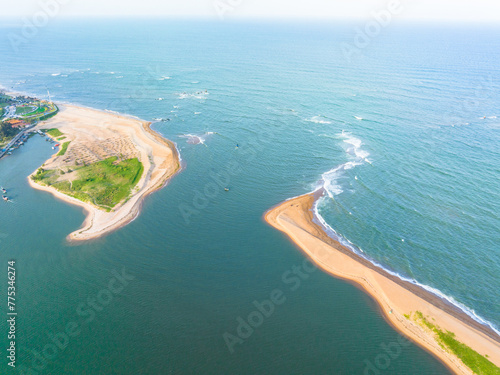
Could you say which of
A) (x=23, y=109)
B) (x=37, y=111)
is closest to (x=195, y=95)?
(x=37, y=111)

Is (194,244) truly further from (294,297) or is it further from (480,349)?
(480,349)

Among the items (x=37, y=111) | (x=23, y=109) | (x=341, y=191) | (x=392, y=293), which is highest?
(x=341, y=191)

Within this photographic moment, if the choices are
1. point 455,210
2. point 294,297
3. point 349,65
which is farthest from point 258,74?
point 294,297

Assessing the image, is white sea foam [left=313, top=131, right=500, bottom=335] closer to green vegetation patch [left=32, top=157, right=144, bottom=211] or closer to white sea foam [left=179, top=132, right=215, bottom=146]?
white sea foam [left=179, top=132, right=215, bottom=146]

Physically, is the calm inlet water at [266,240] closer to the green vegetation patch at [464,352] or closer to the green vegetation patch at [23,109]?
the green vegetation patch at [464,352]

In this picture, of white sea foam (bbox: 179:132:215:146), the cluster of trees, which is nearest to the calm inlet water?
white sea foam (bbox: 179:132:215:146)

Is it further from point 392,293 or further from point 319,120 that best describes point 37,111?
point 392,293
